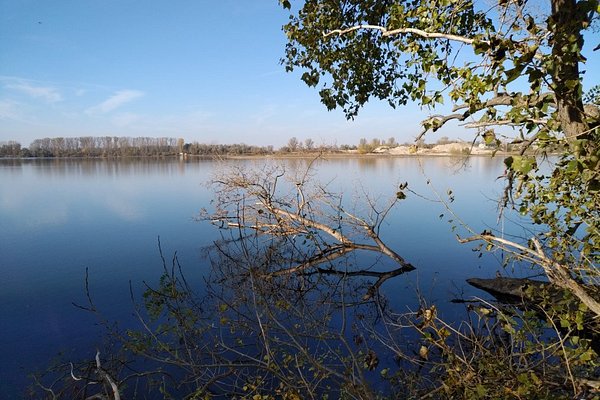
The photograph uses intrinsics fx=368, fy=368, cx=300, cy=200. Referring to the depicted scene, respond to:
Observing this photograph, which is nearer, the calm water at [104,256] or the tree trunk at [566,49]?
the tree trunk at [566,49]

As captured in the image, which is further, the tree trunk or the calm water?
the calm water

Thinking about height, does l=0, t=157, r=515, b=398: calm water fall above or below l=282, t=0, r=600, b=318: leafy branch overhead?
below

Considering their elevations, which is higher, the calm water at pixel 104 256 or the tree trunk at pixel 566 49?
the tree trunk at pixel 566 49

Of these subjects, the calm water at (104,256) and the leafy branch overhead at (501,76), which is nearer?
the leafy branch overhead at (501,76)

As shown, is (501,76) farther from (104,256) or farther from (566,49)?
(104,256)

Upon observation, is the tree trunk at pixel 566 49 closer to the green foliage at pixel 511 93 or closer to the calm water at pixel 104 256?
the green foliage at pixel 511 93

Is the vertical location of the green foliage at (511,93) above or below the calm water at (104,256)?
above

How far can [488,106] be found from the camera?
2053 millimetres

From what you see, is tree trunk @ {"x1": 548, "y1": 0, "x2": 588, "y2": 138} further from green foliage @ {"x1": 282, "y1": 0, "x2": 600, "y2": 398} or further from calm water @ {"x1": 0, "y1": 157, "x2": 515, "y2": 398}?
calm water @ {"x1": 0, "y1": 157, "x2": 515, "y2": 398}

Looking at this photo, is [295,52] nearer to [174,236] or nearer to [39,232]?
[174,236]

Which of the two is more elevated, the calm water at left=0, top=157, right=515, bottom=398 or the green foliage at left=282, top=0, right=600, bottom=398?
the green foliage at left=282, top=0, right=600, bottom=398

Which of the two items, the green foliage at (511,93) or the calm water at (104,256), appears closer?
the green foliage at (511,93)

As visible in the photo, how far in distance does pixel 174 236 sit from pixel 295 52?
7.71m

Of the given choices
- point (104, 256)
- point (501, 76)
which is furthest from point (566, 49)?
point (104, 256)
